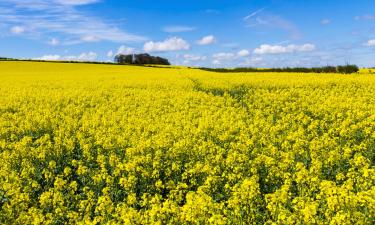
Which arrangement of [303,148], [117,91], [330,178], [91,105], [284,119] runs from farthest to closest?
[117,91] < [91,105] < [284,119] < [303,148] < [330,178]

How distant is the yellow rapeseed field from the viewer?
22.0ft

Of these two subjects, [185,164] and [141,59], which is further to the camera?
[141,59]

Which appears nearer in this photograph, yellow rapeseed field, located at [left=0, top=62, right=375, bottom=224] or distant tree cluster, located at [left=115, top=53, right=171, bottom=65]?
yellow rapeseed field, located at [left=0, top=62, right=375, bottom=224]

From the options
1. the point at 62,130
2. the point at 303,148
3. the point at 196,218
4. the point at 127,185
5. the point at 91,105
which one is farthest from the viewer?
the point at 91,105

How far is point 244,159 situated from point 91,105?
11588mm

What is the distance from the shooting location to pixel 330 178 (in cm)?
934

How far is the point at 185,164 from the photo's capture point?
31.4 feet

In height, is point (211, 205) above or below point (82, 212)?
above

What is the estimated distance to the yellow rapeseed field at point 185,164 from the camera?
671cm

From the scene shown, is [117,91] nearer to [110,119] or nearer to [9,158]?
[110,119]

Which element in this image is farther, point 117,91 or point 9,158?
point 117,91

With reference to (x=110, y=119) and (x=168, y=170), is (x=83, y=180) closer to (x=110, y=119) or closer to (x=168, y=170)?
(x=168, y=170)

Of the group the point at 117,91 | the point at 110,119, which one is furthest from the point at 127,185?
the point at 117,91

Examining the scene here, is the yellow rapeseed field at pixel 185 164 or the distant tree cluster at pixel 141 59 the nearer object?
the yellow rapeseed field at pixel 185 164
